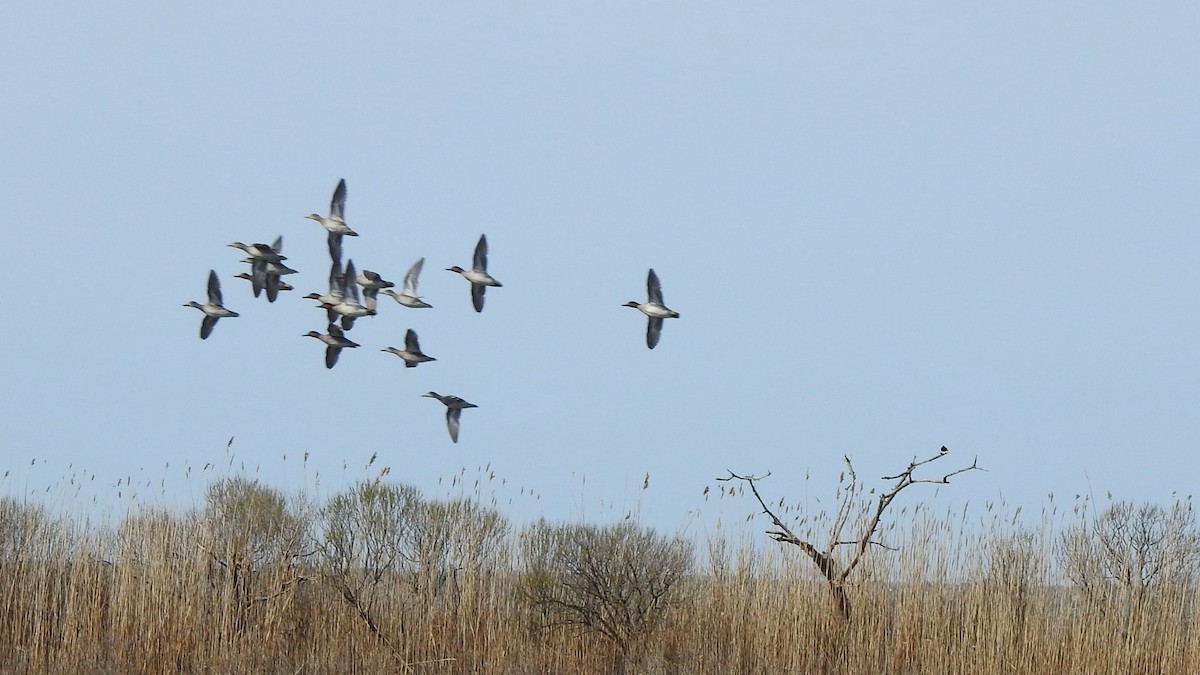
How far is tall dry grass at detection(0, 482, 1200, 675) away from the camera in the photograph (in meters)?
8.81

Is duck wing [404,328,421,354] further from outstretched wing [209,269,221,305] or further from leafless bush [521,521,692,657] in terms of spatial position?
leafless bush [521,521,692,657]

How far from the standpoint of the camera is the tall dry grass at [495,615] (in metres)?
8.81

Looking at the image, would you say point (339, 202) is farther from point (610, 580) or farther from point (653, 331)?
point (610, 580)

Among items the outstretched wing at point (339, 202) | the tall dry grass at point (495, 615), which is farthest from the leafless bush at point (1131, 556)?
the outstretched wing at point (339, 202)

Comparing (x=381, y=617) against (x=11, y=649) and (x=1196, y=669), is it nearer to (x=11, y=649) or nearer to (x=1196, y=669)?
(x=11, y=649)

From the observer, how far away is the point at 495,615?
947cm

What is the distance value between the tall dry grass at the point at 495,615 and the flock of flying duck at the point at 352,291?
6.69 feet

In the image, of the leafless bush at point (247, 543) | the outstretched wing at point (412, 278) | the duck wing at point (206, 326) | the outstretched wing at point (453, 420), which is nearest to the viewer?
the outstretched wing at point (453, 420)

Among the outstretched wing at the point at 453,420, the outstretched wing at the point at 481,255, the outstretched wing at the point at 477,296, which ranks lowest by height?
the outstretched wing at the point at 453,420

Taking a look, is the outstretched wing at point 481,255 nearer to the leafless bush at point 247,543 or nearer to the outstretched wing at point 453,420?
the outstretched wing at point 453,420

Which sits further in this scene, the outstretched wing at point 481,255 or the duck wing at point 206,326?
the duck wing at point 206,326

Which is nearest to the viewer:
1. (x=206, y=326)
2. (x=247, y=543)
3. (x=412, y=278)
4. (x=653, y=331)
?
(x=653, y=331)

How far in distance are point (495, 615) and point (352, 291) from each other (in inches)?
113

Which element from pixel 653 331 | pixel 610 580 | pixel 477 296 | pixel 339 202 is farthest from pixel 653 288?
pixel 610 580
